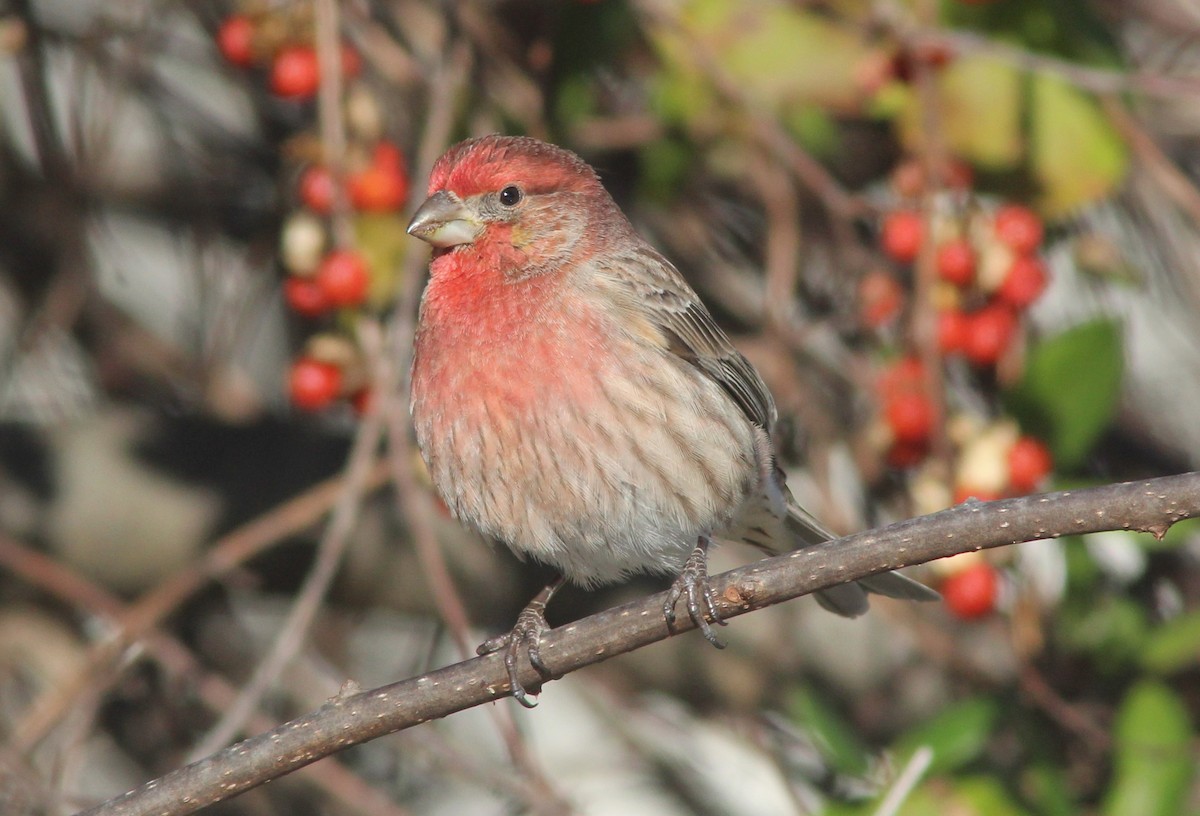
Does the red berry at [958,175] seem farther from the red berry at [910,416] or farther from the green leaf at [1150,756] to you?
the green leaf at [1150,756]

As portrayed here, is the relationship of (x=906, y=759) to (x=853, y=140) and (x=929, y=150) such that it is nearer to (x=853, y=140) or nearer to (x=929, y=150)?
(x=929, y=150)

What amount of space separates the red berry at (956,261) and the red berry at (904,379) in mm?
289

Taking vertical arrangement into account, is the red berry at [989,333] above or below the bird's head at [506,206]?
below

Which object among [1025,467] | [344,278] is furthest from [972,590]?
[344,278]

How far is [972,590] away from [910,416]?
1.87ft

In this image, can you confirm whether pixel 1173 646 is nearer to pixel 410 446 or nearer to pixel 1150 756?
pixel 1150 756

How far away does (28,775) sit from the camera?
4.61 m

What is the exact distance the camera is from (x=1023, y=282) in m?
5.11

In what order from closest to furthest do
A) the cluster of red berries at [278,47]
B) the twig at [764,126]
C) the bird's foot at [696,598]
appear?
1. the bird's foot at [696,598]
2. the twig at [764,126]
3. the cluster of red berries at [278,47]

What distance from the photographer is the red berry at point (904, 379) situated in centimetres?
507

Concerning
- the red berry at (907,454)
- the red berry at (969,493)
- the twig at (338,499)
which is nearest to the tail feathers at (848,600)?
the red berry at (969,493)

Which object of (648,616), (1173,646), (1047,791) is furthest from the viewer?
(1173,646)

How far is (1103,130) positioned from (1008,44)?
417 millimetres

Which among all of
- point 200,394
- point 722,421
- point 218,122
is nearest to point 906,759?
point 722,421
